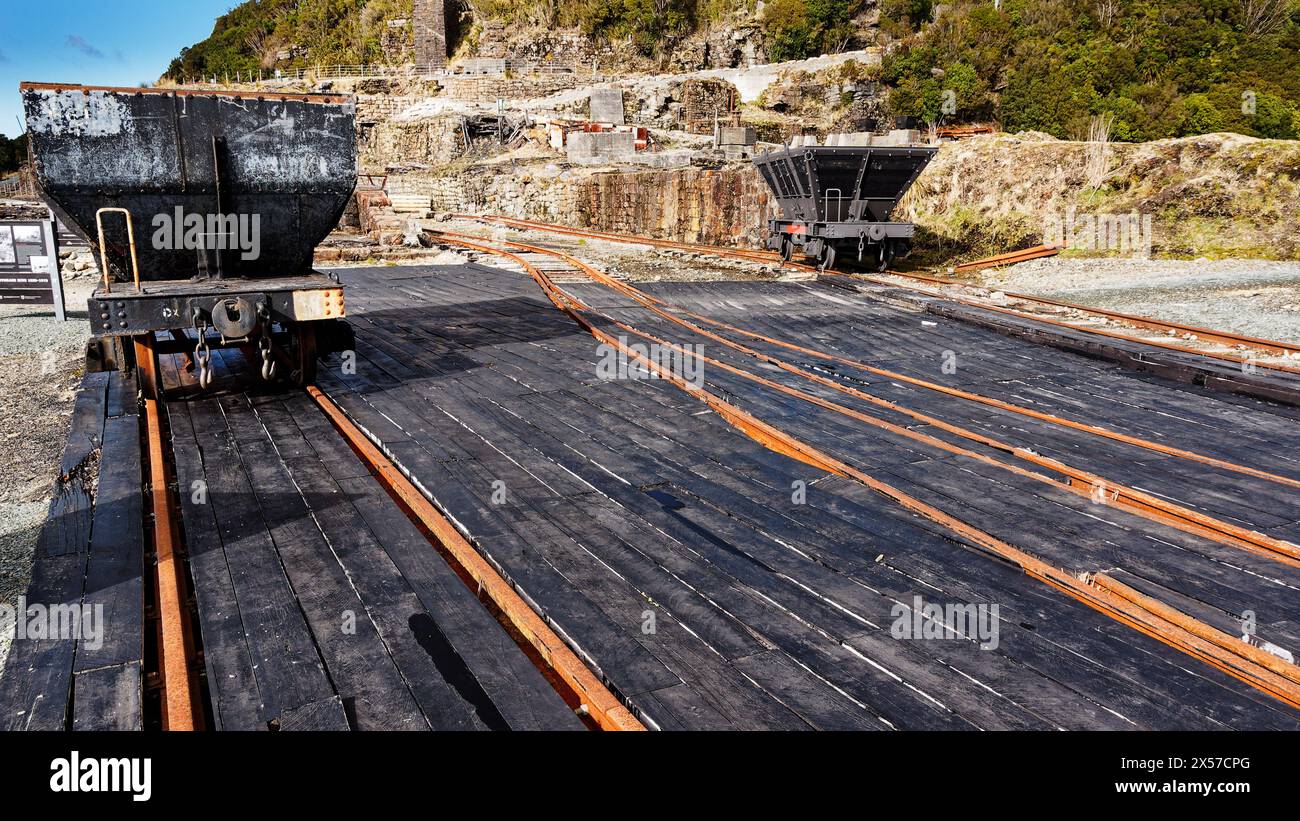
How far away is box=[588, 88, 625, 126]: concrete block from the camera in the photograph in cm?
4231

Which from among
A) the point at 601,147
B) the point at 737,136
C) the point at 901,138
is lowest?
the point at 901,138

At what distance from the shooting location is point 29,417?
7590 mm

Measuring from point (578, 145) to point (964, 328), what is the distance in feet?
79.5

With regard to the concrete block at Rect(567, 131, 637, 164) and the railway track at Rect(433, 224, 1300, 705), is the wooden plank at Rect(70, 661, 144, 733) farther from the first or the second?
the concrete block at Rect(567, 131, 637, 164)
